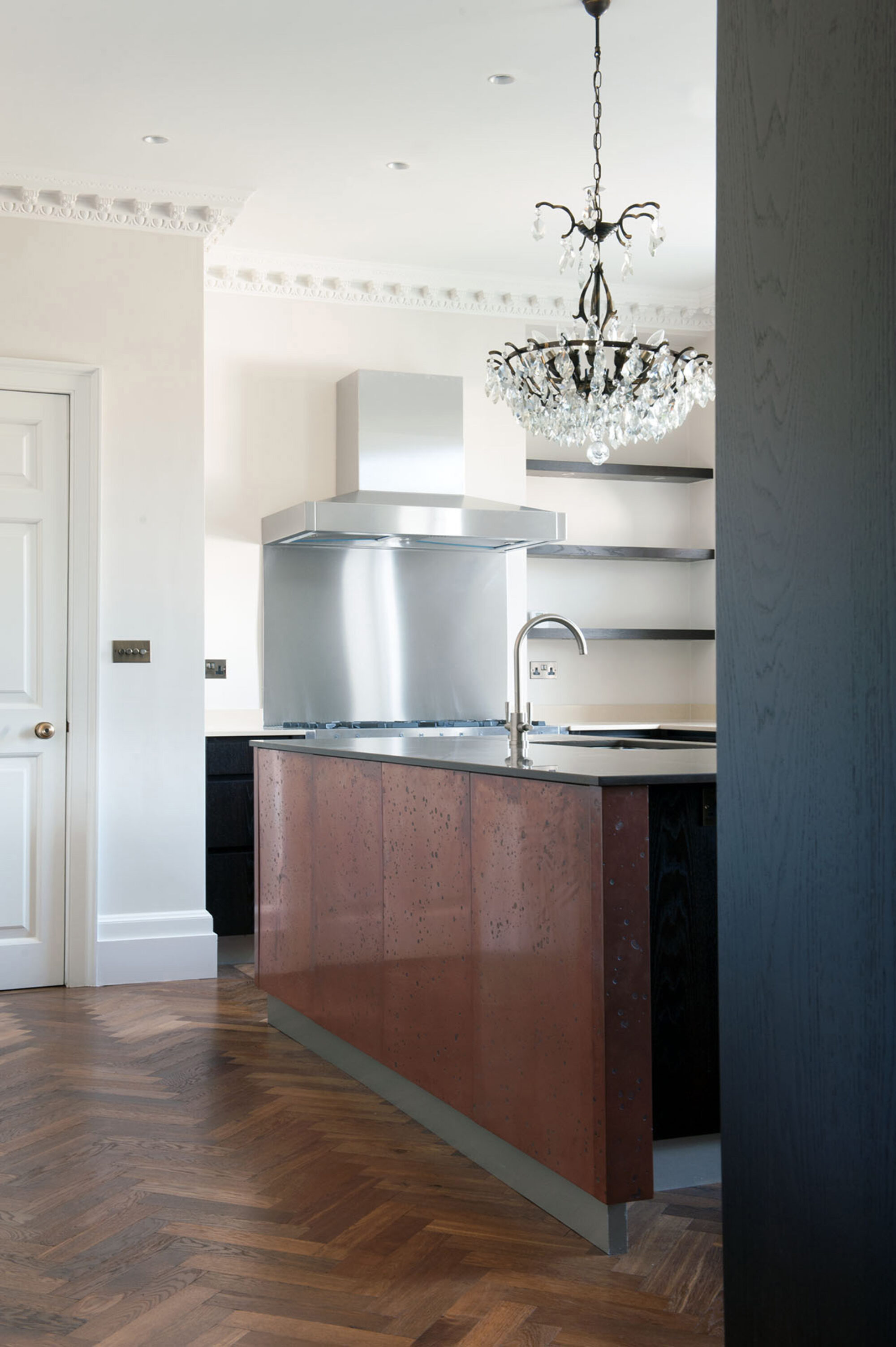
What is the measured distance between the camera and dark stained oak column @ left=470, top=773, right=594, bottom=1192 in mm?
2279

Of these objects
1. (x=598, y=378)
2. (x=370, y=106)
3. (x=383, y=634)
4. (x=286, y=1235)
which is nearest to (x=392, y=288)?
(x=383, y=634)

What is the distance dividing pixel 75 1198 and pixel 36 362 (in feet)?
10.5

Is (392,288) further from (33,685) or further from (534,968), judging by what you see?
(534,968)

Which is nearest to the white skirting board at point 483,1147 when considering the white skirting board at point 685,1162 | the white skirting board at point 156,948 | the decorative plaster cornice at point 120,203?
the white skirting board at point 685,1162

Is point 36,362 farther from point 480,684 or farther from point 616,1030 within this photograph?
point 616,1030

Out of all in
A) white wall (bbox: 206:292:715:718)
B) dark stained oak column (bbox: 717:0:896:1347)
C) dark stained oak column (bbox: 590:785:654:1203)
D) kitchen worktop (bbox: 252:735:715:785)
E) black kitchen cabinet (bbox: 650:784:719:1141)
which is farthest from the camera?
white wall (bbox: 206:292:715:718)

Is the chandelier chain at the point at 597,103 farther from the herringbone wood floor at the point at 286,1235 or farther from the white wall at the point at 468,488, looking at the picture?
the herringbone wood floor at the point at 286,1235

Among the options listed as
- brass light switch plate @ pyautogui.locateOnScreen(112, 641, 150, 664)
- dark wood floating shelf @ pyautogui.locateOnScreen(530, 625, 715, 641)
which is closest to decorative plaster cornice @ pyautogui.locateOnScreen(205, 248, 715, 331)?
dark wood floating shelf @ pyautogui.locateOnScreen(530, 625, 715, 641)

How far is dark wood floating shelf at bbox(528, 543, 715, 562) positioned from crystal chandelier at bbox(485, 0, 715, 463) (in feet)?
7.46

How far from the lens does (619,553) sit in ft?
21.4

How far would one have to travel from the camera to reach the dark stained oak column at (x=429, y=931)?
275 centimetres

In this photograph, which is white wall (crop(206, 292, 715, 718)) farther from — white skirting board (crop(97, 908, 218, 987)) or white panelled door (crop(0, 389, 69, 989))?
white skirting board (crop(97, 908, 218, 987))

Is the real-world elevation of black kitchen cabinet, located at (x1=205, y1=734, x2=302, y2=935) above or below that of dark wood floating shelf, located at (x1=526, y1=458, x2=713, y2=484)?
below

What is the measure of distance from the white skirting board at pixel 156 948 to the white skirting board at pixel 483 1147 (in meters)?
1.11
